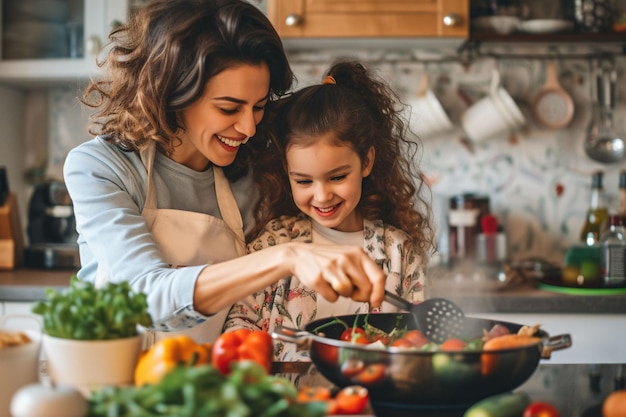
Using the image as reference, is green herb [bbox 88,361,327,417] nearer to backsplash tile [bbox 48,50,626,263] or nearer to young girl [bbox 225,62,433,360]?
young girl [bbox 225,62,433,360]

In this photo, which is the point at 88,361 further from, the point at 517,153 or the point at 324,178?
the point at 517,153

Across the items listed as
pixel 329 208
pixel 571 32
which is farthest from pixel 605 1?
pixel 329 208

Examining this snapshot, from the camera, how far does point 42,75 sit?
8.78 feet

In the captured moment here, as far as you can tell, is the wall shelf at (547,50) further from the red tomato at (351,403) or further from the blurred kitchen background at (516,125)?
the red tomato at (351,403)

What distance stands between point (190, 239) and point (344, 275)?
1.90 ft

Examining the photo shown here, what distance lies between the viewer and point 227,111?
1.51m

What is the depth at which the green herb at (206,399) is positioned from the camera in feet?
2.47

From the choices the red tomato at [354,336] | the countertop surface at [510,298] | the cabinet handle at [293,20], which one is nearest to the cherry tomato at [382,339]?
the red tomato at [354,336]

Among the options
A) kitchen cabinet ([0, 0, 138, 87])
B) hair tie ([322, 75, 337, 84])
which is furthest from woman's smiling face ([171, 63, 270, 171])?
kitchen cabinet ([0, 0, 138, 87])

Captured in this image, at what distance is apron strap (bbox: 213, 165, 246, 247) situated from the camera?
1.71 m

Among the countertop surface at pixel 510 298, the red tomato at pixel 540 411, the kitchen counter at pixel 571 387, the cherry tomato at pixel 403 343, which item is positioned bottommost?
the countertop surface at pixel 510 298

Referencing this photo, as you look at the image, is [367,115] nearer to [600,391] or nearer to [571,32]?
[600,391]

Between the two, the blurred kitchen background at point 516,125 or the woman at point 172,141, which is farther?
the blurred kitchen background at point 516,125

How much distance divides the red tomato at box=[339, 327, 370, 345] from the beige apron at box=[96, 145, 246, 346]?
379 mm
